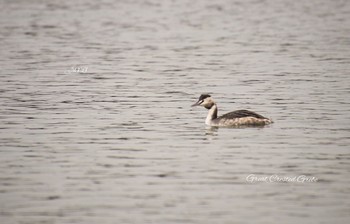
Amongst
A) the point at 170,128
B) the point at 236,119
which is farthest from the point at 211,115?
the point at 170,128

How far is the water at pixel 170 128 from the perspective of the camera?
17359mm

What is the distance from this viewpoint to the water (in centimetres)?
1736

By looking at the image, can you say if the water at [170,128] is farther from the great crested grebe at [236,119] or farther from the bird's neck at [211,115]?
the bird's neck at [211,115]

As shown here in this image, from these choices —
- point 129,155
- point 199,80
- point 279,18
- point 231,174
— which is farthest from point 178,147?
point 279,18

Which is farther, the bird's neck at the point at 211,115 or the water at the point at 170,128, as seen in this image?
the bird's neck at the point at 211,115

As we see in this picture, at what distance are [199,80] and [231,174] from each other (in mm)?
16605

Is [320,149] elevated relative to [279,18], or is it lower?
elevated

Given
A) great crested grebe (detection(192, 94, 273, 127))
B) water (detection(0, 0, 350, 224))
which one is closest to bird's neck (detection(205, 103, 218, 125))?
great crested grebe (detection(192, 94, 273, 127))

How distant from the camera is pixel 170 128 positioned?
25219 millimetres

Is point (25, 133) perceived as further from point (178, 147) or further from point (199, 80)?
point (199, 80)

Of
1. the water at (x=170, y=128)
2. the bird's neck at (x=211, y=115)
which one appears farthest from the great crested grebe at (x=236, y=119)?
the water at (x=170, y=128)

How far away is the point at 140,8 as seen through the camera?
79.4 meters

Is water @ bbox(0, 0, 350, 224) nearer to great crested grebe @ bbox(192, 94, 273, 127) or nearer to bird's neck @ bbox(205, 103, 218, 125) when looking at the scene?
great crested grebe @ bbox(192, 94, 273, 127)

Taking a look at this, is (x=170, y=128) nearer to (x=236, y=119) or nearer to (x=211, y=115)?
(x=211, y=115)
